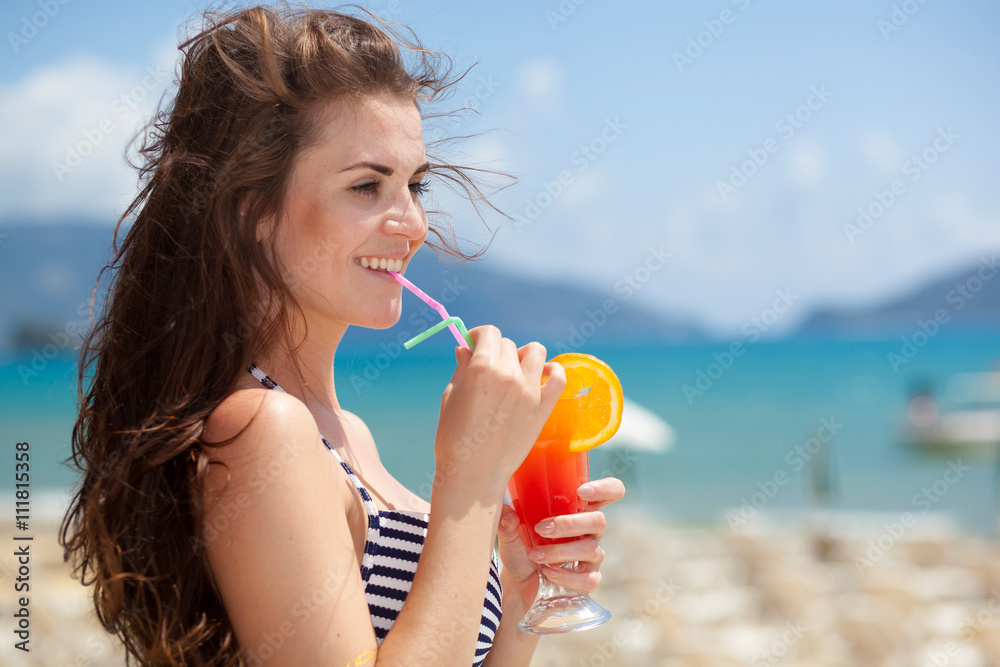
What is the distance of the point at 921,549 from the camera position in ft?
30.8

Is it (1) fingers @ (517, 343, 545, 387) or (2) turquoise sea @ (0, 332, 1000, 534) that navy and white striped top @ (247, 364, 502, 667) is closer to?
(1) fingers @ (517, 343, 545, 387)

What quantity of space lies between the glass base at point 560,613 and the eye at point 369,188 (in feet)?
2.83

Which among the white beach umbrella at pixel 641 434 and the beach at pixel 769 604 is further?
the white beach umbrella at pixel 641 434

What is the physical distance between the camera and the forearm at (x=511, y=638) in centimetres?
179

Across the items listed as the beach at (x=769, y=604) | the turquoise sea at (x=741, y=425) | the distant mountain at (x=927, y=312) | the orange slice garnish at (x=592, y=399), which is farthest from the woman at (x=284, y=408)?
the distant mountain at (x=927, y=312)

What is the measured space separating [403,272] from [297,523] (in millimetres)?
662

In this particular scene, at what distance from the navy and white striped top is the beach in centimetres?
448

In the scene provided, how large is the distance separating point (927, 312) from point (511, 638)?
82090 mm

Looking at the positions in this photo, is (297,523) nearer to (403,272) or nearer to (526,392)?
(526,392)

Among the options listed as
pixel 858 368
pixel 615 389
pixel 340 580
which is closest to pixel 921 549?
pixel 615 389

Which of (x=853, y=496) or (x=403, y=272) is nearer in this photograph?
(x=403, y=272)

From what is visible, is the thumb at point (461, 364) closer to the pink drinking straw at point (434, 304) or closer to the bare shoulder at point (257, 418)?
the pink drinking straw at point (434, 304)

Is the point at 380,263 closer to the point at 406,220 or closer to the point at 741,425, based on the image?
the point at 406,220

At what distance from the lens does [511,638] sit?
179 centimetres
